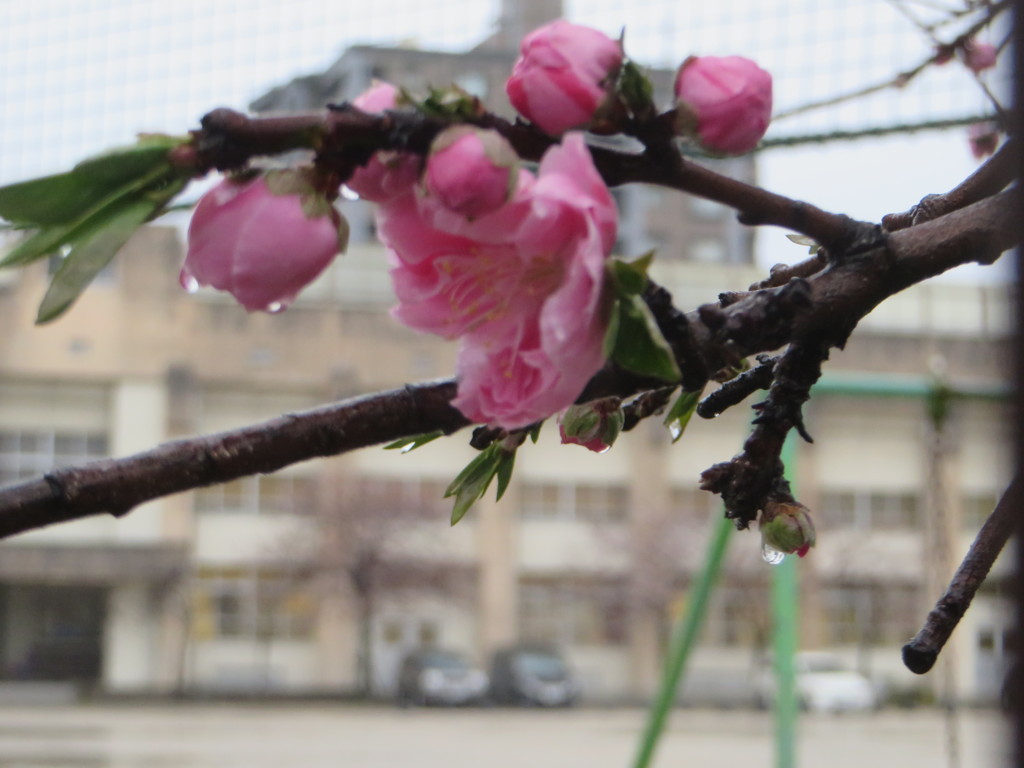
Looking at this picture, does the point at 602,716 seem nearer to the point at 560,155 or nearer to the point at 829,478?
the point at 829,478

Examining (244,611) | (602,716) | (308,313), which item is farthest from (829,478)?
(244,611)

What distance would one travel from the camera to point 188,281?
0.24 m

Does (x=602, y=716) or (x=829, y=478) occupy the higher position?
(x=829, y=478)

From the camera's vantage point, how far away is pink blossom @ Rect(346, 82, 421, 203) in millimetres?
235

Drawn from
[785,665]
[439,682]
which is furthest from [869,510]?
[785,665]

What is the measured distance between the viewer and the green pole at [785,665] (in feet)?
6.02

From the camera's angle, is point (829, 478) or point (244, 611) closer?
point (829, 478)

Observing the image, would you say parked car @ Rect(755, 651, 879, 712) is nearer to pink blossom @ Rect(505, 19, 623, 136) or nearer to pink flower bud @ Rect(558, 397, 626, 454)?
pink flower bud @ Rect(558, 397, 626, 454)

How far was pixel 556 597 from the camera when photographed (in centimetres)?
1246

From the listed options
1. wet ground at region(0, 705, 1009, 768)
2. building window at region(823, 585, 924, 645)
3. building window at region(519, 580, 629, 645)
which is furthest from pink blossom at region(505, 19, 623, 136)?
building window at region(519, 580, 629, 645)

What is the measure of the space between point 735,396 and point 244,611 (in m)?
12.1

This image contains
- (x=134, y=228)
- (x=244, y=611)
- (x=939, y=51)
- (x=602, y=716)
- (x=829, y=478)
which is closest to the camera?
(x=134, y=228)

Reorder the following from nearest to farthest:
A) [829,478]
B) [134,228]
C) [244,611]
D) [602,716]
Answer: [134,228] → [829,478] → [602,716] → [244,611]

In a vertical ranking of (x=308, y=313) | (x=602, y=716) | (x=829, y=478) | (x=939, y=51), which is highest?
(x=308, y=313)
